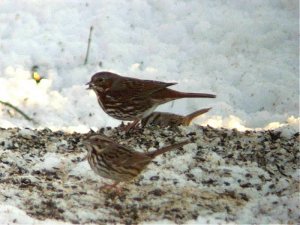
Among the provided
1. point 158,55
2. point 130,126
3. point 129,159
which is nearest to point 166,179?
point 129,159

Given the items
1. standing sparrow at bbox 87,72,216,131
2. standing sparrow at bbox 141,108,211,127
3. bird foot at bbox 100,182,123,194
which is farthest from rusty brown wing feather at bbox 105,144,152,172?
standing sparrow at bbox 141,108,211,127

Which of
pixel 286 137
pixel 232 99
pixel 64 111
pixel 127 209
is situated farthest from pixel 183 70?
pixel 127 209

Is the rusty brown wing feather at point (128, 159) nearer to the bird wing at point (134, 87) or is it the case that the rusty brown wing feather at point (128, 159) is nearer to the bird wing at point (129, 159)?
the bird wing at point (129, 159)

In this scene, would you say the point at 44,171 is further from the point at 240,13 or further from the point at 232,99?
A: the point at 240,13

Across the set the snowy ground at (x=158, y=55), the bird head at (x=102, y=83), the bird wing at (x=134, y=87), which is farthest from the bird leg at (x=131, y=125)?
the snowy ground at (x=158, y=55)

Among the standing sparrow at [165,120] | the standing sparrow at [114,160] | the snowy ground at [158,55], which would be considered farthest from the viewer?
the snowy ground at [158,55]

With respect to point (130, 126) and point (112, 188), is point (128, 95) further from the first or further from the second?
point (112, 188)
